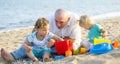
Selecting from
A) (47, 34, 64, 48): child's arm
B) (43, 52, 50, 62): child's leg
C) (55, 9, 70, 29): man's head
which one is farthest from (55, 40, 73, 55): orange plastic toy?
(55, 9, 70, 29): man's head

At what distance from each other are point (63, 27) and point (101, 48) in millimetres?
924

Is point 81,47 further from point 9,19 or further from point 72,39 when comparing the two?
point 9,19

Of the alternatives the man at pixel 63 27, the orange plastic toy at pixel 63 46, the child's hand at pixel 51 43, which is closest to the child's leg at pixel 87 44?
the man at pixel 63 27

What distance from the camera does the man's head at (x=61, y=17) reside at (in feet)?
21.4

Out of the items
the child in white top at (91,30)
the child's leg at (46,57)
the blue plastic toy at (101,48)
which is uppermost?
the child in white top at (91,30)

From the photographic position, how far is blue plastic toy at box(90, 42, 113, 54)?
6117 mm

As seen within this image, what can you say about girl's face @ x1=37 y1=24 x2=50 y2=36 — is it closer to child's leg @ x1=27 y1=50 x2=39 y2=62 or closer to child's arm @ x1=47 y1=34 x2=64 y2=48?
child's arm @ x1=47 y1=34 x2=64 y2=48

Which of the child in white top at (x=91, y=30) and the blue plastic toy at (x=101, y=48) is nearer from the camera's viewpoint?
the blue plastic toy at (x=101, y=48)

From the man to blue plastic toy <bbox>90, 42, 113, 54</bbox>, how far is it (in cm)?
45

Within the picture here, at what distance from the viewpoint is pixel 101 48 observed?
6.12m

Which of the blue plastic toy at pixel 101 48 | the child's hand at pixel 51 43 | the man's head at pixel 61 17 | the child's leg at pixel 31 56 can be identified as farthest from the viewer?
the man's head at pixel 61 17

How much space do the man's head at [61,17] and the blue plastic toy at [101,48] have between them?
→ 2.38 ft

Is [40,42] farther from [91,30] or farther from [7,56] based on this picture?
[91,30]

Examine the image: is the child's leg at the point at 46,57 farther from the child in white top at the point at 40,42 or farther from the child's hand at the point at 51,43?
the child's hand at the point at 51,43
